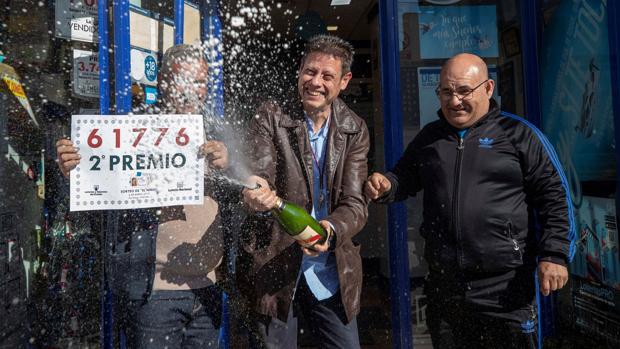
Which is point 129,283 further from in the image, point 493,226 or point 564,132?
point 564,132

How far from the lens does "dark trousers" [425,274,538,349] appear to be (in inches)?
101

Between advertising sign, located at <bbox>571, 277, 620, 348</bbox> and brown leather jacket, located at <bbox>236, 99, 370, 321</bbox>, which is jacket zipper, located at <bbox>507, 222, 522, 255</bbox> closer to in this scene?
brown leather jacket, located at <bbox>236, 99, 370, 321</bbox>

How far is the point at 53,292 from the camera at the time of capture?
3.91 meters

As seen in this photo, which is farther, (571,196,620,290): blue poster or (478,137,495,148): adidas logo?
(571,196,620,290): blue poster

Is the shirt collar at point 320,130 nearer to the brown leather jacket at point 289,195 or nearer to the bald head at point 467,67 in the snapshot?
the brown leather jacket at point 289,195

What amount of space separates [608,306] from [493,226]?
1.62m

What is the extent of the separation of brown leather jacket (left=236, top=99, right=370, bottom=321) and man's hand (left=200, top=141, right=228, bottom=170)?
0.20 m

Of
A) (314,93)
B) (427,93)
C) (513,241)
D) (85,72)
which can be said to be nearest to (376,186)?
(314,93)

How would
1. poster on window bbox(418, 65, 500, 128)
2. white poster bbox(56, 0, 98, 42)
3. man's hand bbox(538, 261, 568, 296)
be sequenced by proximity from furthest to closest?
1. poster on window bbox(418, 65, 500, 128)
2. white poster bbox(56, 0, 98, 42)
3. man's hand bbox(538, 261, 568, 296)

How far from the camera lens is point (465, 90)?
8.61 ft

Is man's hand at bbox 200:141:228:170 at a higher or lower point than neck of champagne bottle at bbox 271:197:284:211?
higher

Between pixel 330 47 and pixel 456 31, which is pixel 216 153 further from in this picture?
pixel 456 31

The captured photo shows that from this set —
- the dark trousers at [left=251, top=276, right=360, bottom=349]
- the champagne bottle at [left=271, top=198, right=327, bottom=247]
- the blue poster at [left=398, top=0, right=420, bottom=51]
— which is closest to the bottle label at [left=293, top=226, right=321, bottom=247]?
the champagne bottle at [left=271, top=198, right=327, bottom=247]

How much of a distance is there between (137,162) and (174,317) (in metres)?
0.88
